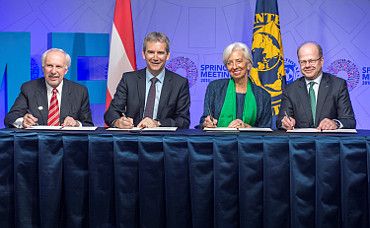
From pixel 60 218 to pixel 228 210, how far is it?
0.83m

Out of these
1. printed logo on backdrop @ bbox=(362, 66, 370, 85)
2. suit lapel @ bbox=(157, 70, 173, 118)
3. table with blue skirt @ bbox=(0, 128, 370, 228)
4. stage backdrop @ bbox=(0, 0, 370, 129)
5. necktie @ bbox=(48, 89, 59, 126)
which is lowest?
table with blue skirt @ bbox=(0, 128, 370, 228)

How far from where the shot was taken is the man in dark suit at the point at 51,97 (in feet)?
11.5

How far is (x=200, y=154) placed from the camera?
2650 mm

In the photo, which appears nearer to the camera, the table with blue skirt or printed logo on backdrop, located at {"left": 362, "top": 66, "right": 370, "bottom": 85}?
the table with blue skirt

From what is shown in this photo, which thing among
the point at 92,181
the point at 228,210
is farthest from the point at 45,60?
the point at 228,210

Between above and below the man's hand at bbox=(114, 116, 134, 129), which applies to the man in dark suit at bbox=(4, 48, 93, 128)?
above

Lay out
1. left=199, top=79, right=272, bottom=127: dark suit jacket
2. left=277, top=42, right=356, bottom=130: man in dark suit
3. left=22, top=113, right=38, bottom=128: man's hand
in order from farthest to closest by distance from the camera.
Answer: left=199, top=79, right=272, bottom=127: dark suit jacket
left=277, top=42, right=356, bottom=130: man in dark suit
left=22, top=113, right=38, bottom=128: man's hand

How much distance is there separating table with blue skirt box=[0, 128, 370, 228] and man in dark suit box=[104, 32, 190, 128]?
36.0 inches

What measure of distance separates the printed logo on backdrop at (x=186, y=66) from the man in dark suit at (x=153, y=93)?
1.32 meters

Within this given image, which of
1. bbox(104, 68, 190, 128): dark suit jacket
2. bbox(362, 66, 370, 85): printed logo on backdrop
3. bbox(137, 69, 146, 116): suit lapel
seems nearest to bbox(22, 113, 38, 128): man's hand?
bbox(104, 68, 190, 128): dark suit jacket

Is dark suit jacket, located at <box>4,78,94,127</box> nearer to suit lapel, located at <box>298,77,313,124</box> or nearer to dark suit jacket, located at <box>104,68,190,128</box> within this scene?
dark suit jacket, located at <box>104,68,190,128</box>

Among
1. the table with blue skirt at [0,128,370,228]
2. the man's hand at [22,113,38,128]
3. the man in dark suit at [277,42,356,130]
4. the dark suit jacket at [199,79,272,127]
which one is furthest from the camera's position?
the dark suit jacket at [199,79,272,127]

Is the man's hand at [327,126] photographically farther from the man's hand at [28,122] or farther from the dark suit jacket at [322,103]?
the man's hand at [28,122]

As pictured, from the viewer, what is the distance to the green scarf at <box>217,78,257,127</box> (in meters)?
3.55
